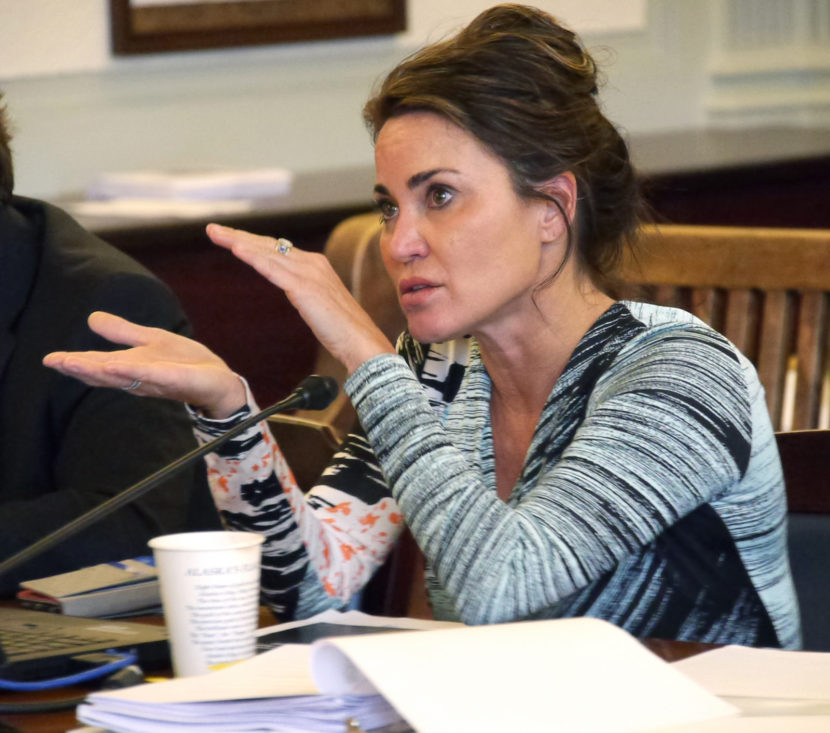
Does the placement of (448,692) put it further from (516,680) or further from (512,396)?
(512,396)

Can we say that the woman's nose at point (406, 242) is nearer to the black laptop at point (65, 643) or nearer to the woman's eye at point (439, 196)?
the woman's eye at point (439, 196)

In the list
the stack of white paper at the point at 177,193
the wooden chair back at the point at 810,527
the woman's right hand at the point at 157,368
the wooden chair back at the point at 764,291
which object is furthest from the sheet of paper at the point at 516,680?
the stack of white paper at the point at 177,193

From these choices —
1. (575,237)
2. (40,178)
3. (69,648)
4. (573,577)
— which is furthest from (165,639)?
(40,178)

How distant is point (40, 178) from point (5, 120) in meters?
1.27

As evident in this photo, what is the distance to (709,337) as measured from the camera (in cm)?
138

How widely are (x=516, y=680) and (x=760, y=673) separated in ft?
0.84

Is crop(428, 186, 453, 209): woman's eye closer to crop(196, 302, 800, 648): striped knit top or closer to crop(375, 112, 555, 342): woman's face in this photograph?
crop(375, 112, 555, 342): woman's face

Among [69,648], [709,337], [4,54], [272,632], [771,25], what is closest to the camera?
[69,648]

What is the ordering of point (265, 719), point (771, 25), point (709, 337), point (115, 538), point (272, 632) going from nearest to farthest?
point (265, 719), point (272, 632), point (709, 337), point (115, 538), point (771, 25)

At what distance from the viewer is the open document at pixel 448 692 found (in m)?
0.88

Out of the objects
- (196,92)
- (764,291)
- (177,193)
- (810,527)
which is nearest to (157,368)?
(810,527)

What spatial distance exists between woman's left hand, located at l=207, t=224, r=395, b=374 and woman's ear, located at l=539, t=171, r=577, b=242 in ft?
0.81

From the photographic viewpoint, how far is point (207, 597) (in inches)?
41.2

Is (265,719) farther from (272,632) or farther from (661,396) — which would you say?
(661,396)
